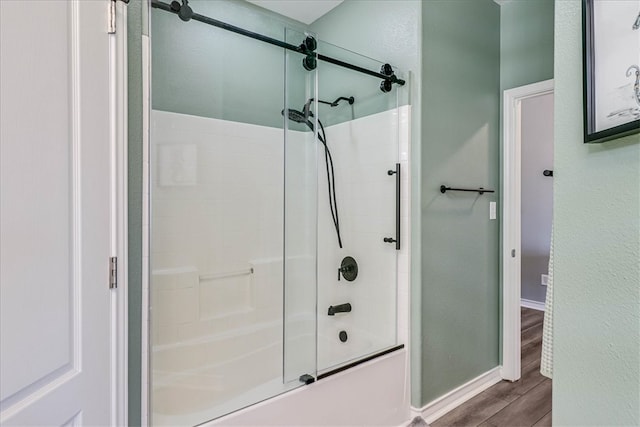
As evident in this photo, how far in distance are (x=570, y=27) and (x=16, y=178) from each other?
135cm

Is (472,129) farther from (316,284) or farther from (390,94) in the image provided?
(316,284)

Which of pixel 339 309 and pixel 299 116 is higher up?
pixel 299 116

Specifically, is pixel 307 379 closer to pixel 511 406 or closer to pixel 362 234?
pixel 362 234

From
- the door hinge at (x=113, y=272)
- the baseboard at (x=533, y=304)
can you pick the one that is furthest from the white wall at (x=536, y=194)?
the door hinge at (x=113, y=272)

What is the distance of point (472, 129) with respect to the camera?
240 cm

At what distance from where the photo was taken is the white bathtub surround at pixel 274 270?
1800 millimetres

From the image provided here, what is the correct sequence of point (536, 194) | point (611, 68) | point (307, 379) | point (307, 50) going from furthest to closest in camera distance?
point (536, 194) < point (307, 50) < point (307, 379) < point (611, 68)

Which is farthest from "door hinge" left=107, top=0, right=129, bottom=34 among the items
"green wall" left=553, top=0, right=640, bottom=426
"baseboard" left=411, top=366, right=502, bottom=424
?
"baseboard" left=411, top=366, right=502, bottom=424

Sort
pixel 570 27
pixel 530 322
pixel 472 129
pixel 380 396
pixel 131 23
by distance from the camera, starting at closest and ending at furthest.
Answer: pixel 570 27 → pixel 131 23 → pixel 380 396 → pixel 472 129 → pixel 530 322

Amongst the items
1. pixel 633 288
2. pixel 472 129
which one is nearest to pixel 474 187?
pixel 472 129

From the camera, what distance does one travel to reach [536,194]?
407cm

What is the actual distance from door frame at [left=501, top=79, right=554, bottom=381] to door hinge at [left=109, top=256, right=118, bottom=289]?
8.54 ft

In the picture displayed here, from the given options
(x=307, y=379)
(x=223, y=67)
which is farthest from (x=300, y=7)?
(x=307, y=379)

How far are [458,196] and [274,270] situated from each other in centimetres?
145
